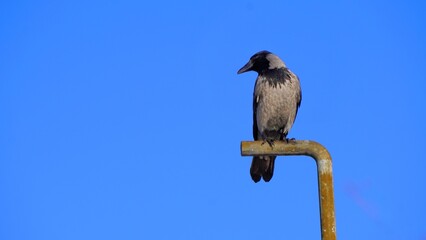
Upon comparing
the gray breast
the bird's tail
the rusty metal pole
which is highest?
the gray breast

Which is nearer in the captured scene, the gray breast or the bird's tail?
the bird's tail

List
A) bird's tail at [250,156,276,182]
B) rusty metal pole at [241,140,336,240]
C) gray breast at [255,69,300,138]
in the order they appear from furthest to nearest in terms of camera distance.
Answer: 1. gray breast at [255,69,300,138]
2. bird's tail at [250,156,276,182]
3. rusty metal pole at [241,140,336,240]

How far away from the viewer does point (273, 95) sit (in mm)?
7730

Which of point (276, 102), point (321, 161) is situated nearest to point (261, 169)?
point (276, 102)

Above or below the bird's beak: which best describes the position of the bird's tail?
below

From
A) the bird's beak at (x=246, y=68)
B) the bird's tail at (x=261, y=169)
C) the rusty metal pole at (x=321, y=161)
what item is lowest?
the rusty metal pole at (x=321, y=161)

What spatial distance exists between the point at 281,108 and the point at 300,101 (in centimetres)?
44

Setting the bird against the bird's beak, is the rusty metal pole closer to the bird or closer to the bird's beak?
the bird

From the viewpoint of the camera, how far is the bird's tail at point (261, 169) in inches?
270

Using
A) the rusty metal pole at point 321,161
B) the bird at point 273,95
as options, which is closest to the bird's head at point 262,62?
the bird at point 273,95

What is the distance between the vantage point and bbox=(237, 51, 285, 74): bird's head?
819cm

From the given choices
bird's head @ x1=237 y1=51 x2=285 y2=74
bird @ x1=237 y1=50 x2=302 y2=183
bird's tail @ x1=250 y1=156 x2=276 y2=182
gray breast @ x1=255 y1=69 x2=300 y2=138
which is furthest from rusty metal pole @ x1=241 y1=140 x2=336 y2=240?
bird's head @ x1=237 y1=51 x2=285 y2=74

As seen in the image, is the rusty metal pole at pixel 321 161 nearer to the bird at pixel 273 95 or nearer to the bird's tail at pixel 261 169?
the bird's tail at pixel 261 169

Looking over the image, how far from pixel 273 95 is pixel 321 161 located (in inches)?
178
